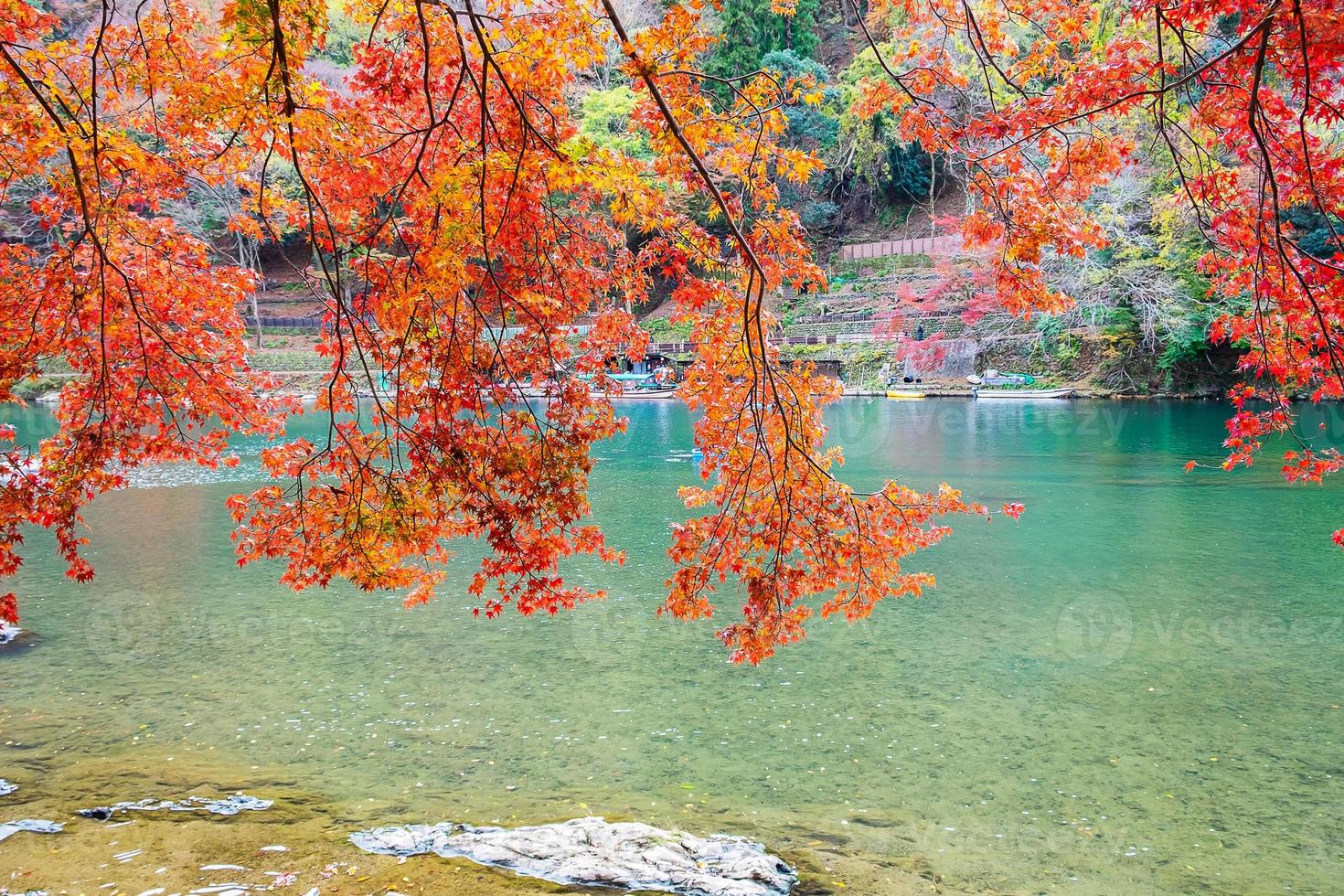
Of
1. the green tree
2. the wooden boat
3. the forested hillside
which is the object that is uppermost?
the green tree

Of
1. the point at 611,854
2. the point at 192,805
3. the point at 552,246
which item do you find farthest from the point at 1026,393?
the point at 192,805

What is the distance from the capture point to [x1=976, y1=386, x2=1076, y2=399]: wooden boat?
22.6m

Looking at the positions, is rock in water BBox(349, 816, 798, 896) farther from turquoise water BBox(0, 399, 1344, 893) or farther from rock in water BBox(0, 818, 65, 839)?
rock in water BBox(0, 818, 65, 839)

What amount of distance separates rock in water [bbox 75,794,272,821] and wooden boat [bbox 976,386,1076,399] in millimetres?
22039

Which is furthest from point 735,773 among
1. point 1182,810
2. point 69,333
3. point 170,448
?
point 69,333

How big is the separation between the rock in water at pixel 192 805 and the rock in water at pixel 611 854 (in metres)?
0.69

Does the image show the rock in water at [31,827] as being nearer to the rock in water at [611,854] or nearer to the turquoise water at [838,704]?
the turquoise water at [838,704]

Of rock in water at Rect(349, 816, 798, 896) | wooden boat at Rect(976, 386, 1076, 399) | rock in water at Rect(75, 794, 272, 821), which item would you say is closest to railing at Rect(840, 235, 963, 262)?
wooden boat at Rect(976, 386, 1076, 399)

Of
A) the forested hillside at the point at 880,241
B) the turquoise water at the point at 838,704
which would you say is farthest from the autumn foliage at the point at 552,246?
the forested hillside at the point at 880,241

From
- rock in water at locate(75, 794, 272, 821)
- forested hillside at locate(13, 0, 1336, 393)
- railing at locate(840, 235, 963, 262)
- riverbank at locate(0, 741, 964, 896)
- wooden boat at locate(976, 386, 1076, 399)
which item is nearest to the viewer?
riverbank at locate(0, 741, 964, 896)

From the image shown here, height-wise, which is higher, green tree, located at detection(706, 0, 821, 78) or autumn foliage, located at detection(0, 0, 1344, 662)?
green tree, located at detection(706, 0, 821, 78)

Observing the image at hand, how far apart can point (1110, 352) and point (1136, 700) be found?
18.5m

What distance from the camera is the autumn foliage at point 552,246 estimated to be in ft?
10.0

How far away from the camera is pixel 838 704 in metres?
5.30
